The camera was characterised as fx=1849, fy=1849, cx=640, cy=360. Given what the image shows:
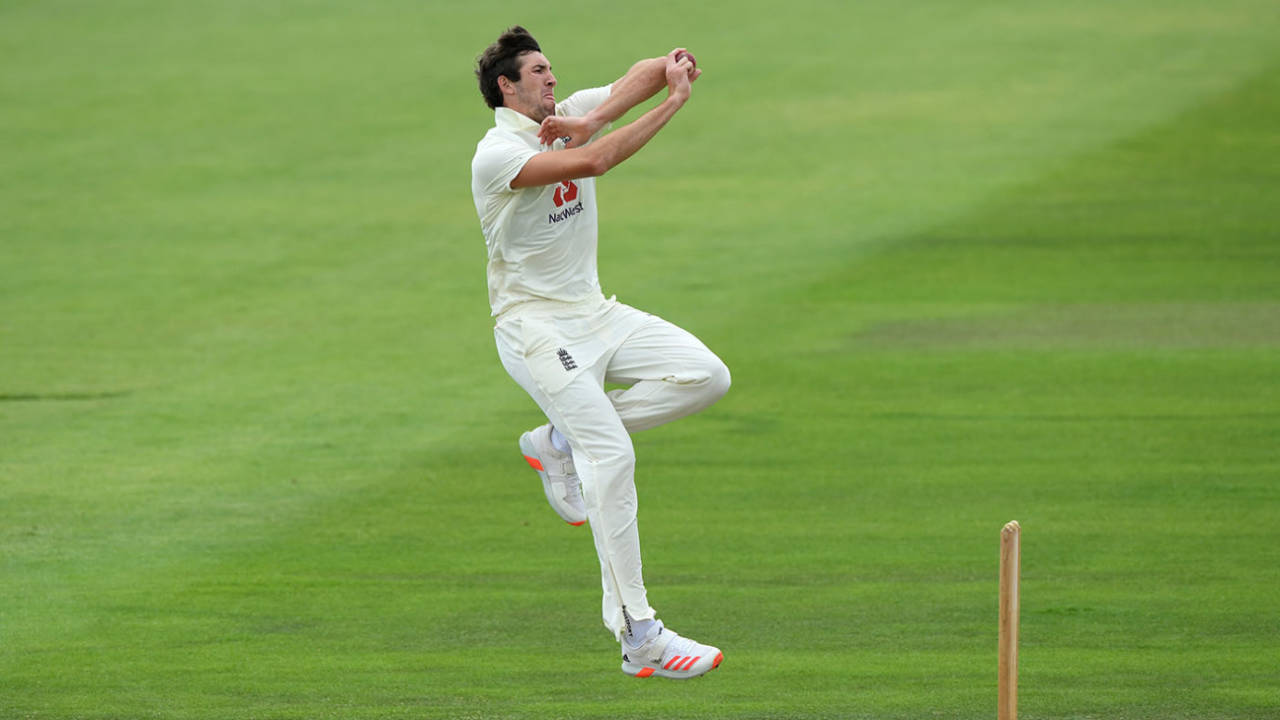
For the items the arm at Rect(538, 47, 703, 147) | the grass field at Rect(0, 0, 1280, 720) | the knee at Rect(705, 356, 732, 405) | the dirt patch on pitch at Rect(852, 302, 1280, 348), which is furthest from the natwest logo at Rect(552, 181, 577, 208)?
the dirt patch on pitch at Rect(852, 302, 1280, 348)

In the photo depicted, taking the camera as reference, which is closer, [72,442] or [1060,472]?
[1060,472]

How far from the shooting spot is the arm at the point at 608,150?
25.7 feet

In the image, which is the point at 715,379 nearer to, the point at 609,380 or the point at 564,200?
the point at 609,380

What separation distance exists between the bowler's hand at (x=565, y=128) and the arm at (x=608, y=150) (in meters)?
0.07

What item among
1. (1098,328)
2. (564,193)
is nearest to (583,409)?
(564,193)

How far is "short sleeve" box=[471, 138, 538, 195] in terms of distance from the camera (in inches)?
323

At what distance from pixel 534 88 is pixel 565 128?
17.3 inches

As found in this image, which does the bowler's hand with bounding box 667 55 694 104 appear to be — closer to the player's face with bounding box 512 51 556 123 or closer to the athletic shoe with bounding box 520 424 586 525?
the player's face with bounding box 512 51 556 123

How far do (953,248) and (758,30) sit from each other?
8.35m

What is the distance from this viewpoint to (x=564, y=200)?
859cm

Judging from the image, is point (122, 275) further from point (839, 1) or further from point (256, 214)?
point (839, 1)

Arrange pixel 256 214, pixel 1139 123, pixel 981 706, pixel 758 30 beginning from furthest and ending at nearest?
pixel 758 30 → pixel 1139 123 → pixel 256 214 → pixel 981 706

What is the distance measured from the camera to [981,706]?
9070 millimetres

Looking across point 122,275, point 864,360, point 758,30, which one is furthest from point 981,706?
point 758,30
